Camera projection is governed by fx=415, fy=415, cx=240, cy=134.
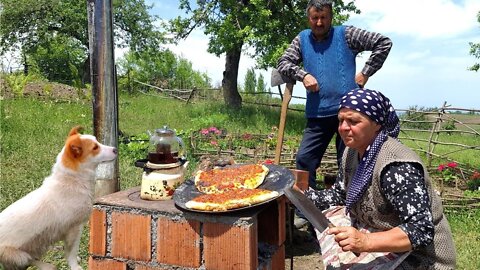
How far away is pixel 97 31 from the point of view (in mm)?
3430

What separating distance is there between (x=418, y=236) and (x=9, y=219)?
203cm

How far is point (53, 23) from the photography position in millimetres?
22984

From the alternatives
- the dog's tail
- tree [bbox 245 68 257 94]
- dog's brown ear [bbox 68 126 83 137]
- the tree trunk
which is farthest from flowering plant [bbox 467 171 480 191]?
tree [bbox 245 68 257 94]

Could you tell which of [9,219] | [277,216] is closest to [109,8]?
[9,219]

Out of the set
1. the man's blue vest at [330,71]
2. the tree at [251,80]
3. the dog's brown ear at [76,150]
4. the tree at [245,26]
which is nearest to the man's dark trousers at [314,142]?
the man's blue vest at [330,71]

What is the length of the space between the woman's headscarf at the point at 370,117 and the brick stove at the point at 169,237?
21.2 inches

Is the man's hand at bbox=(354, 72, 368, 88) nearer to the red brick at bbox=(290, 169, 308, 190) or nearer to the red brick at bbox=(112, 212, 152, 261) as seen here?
the red brick at bbox=(290, 169, 308, 190)

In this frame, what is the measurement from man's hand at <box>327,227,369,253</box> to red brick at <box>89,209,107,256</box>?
1328 millimetres

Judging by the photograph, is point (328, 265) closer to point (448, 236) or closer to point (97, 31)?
point (448, 236)

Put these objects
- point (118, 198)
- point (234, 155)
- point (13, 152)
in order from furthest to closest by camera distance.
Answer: point (234, 155) → point (13, 152) → point (118, 198)

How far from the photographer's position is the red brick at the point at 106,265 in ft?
7.89

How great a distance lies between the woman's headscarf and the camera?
2059mm

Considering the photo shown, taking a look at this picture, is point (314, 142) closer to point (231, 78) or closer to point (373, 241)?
point (373, 241)

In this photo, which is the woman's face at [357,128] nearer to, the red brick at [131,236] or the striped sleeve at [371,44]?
the red brick at [131,236]
